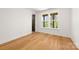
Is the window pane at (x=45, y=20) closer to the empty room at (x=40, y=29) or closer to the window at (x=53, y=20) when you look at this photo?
the empty room at (x=40, y=29)

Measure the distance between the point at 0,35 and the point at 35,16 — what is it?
560 centimetres

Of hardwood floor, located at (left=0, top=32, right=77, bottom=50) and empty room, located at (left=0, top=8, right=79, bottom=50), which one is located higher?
empty room, located at (left=0, top=8, right=79, bottom=50)

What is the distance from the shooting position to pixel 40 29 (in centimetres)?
867

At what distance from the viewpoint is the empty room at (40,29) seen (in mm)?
3809

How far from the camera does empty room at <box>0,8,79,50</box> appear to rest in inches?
150

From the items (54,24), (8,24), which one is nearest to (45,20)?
(54,24)

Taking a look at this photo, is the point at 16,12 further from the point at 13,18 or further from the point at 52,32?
the point at 52,32

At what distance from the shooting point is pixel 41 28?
849 cm

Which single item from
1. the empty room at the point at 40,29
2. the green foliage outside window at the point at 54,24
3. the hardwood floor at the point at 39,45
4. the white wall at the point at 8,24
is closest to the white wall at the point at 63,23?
the empty room at the point at 40,29

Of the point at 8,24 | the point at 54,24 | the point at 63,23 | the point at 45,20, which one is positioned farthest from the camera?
the point at 45,20

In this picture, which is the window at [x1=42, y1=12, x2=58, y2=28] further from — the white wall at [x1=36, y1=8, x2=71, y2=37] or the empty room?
the white wall at [x1=36, y1=8, x2=71, y2=37]

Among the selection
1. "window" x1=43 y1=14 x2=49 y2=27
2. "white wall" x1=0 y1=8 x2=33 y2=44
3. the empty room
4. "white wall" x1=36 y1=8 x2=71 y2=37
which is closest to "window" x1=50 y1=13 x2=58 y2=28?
the empty room

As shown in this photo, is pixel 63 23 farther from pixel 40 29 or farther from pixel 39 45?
pixel 39 45
